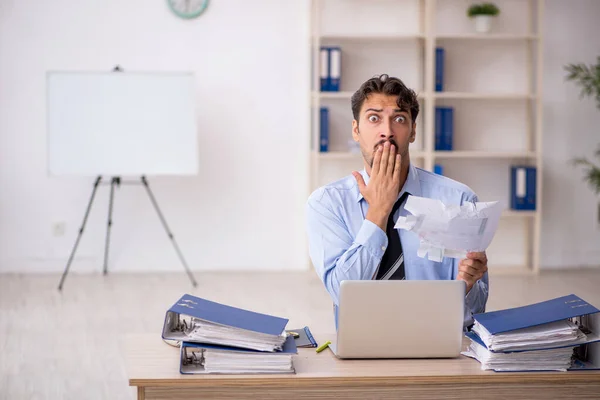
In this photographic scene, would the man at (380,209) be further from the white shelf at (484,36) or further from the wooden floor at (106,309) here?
the white shelf at (484,36)

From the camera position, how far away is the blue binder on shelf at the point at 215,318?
69.1 inches

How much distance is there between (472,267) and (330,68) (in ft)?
13.3

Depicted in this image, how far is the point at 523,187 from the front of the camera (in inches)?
239

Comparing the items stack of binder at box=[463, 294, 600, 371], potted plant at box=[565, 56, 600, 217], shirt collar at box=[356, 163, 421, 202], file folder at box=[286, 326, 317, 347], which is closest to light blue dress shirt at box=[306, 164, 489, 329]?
shirt collar at box=[356, 163, 421, 202]

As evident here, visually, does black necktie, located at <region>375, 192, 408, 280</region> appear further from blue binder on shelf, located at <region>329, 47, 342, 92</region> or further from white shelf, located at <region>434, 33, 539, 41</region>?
white shelf, located at <region>434, 33, 539, 41</region>

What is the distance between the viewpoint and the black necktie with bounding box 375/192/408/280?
221 cm

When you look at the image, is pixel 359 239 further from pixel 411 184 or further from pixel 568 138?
pixel 568 138

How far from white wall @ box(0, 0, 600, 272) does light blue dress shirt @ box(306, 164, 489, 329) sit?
3900mm

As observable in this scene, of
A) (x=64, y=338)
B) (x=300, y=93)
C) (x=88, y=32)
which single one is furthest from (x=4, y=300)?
(x=300, y=93)

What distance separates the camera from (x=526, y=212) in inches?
239

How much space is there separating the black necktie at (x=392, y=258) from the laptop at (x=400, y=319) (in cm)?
40

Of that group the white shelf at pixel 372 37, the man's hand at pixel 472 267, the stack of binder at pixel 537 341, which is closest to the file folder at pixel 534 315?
the stack of binder at pixel 537 341

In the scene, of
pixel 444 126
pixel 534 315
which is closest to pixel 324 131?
pixel 444 126

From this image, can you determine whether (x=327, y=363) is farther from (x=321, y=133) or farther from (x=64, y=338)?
(x=321, y=133)
